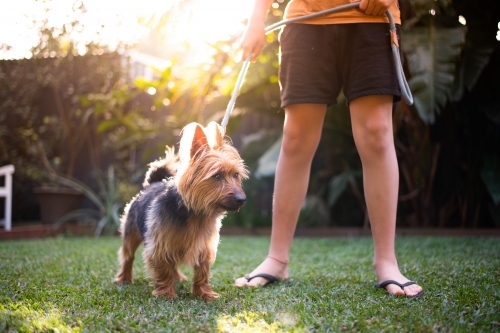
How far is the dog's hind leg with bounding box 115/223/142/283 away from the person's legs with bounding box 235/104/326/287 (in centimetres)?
75

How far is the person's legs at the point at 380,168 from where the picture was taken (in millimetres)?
2791

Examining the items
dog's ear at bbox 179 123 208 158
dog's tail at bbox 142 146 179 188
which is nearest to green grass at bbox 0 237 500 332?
dog's tail at bbox 142 146 179 188

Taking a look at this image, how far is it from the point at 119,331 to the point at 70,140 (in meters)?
6.83

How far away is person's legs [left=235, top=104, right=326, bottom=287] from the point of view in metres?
3.04

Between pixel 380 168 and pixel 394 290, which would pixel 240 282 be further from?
pixel 380 168

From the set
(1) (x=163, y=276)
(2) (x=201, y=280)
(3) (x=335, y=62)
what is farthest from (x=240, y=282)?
(3) (x=335, y=62)

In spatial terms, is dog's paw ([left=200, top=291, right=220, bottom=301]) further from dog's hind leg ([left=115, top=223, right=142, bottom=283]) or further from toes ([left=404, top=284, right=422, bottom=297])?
toes ([left=404, top=284, right=422, bottom=297])

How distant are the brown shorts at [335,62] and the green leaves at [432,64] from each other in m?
2.37

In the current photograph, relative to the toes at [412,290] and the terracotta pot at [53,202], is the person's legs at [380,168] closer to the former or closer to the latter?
the toes at [412,290]

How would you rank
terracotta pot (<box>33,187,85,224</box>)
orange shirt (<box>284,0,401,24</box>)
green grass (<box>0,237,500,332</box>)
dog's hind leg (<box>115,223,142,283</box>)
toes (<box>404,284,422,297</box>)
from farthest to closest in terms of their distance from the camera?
1. terracotta pot (<box>33,187,85,224</box>)
2. dog's hind leg (<box>115,223,142,283</box>)
3. orange shirt (<box>284,0,401,24</box>)
4. toes (<box>404,284,422,297</box>)
5. green grass (<box>0,237,500,332</box>)

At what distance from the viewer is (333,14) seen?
284 centimetres

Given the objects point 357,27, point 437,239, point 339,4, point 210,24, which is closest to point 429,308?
point 357,27

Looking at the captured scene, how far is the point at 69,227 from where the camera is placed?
6891 millimetres

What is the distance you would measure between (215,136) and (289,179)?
572 millimetres
